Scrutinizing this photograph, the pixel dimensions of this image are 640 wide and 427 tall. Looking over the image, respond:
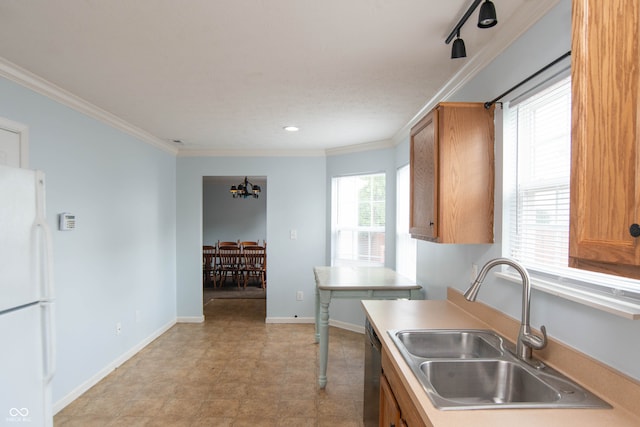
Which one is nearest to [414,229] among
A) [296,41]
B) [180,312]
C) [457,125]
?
[457,125]

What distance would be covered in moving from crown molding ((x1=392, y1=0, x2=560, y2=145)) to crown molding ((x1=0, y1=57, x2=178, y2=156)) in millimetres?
2669

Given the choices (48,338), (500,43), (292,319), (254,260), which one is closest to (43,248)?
(48,338)

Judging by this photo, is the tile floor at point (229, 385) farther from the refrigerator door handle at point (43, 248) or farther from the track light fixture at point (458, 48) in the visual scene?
the track light fixture at point (458, 48)

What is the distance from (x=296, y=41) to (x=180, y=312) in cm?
408

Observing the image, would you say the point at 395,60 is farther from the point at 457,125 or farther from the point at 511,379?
the point at 511,379

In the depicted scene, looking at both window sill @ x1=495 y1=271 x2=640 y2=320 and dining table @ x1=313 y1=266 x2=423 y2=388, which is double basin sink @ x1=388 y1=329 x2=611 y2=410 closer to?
window sill @ x1=495 y1=271 x2=640 y2=320

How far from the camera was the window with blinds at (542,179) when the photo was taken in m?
1.37

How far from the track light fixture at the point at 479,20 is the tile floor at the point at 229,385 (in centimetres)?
238

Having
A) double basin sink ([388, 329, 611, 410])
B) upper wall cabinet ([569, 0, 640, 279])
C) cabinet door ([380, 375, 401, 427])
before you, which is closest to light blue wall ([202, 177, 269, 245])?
cabinet door ([380, 375, 401, 427])

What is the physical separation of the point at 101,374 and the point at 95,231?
124cm

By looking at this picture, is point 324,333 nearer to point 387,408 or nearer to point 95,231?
point 387,408

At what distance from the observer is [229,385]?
2.97 m

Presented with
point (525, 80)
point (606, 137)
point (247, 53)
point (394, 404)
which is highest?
point (247, 53)

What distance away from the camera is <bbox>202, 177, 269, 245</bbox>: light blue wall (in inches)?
348
